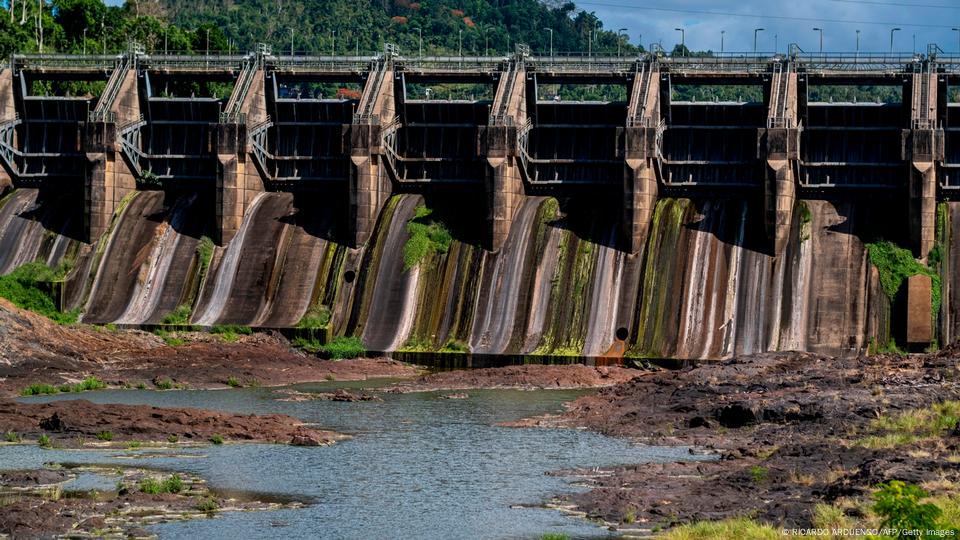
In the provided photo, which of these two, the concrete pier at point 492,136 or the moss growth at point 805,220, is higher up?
the concrete pier at point 492,136

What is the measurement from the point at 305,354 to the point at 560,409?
2192 cm

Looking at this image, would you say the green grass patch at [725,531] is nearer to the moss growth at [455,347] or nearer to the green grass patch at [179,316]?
the moss growth at [455,347]

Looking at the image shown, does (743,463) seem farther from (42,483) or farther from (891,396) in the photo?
(42,483)

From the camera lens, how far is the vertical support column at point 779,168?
263 ft

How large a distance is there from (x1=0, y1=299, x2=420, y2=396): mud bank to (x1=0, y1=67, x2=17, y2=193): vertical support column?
21.3 m

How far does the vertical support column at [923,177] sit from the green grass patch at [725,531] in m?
49.2

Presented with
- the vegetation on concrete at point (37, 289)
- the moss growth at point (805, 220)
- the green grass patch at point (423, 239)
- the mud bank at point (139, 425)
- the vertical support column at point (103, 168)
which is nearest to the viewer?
the mud bank at point (139, 425)

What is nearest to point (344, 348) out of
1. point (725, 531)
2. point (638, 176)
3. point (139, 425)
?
point (638, 176)

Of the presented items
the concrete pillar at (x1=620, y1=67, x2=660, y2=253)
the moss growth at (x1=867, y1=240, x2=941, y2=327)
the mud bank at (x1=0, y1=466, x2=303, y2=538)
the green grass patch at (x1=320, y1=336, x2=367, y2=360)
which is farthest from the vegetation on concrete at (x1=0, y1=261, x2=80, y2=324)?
the mud bank at (x1=0, y1=466, x2=303, y2=538)

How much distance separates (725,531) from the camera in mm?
32250

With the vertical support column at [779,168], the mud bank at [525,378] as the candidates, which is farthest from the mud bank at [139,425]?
the vertical support column at [779,168]

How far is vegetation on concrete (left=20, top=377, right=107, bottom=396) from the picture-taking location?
204ft

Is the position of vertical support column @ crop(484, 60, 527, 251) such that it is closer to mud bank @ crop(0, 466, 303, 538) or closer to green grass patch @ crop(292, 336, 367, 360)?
green grass patch @ crop(292, 336, 367, 360)

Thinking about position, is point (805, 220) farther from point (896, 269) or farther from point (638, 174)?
point (638, 174)
